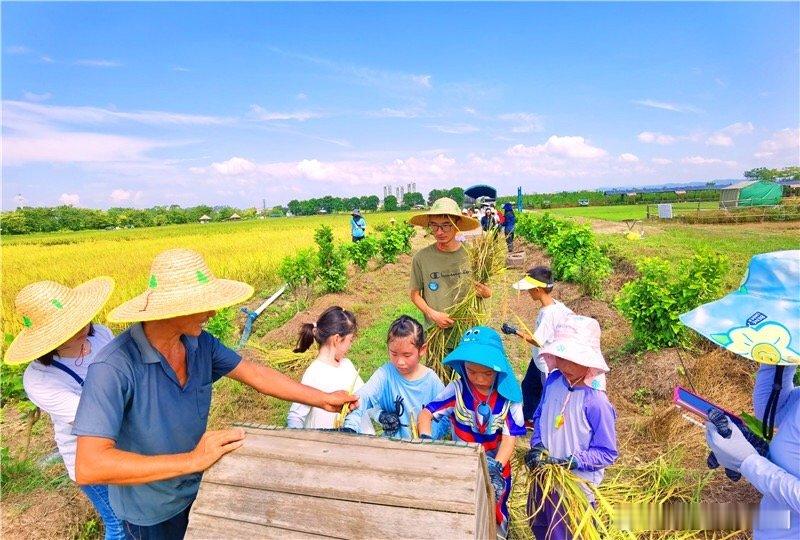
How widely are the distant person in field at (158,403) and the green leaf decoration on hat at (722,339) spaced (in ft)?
5.69

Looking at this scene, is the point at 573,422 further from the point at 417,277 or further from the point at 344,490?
the point at 417,277

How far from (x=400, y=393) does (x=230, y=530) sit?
126 cm

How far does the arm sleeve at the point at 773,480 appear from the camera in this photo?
4.59 ft

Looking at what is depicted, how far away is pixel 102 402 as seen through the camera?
1366 millimetres

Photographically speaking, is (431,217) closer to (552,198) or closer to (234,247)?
(234,247)

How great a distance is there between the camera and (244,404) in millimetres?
4484

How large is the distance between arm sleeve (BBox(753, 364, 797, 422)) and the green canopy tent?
1391 inches

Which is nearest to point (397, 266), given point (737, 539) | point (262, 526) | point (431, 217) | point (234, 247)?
point (234, 247)

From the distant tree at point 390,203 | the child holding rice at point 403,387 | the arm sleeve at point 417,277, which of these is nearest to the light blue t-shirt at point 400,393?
the child holding rice at point 403,387

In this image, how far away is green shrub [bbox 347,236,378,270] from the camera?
40.2 feet

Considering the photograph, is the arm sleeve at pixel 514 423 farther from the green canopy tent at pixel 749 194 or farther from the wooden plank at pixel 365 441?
the green canopy tent at pixel 749 194

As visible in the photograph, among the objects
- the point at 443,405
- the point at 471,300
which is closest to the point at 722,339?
the point at 443,405

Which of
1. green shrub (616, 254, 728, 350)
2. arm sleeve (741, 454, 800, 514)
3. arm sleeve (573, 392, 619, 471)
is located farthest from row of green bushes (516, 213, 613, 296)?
arm sleeve (741, 454, 800, 514)

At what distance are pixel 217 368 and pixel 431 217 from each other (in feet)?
6.08
